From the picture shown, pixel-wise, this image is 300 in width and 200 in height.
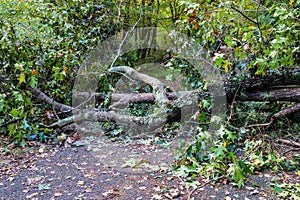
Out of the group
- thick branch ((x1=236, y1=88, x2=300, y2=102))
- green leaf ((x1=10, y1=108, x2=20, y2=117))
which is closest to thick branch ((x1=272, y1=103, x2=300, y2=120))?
thick branch ((x1=236, y1=88, x2=300, y2=102))

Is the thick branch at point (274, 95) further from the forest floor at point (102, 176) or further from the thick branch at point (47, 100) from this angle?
the thick branch at point (47, 100)

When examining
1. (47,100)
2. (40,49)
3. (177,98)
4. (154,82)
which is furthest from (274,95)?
(40,49)

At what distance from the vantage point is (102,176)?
242cm

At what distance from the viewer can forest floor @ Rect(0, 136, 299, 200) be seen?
2.09 metres

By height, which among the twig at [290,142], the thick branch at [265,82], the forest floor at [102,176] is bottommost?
the forest floor at [102,176]

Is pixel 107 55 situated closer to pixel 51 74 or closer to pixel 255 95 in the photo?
pixel 51 74

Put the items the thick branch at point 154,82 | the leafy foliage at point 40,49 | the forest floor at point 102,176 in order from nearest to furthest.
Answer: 1. the forest floor at point 102,176
2. the leafy foliage at point 40,49
3. the thick branch at point 154,82

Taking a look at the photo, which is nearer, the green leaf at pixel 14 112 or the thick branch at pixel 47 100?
the green leaf at pixel 14 112

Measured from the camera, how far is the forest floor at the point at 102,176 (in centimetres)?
209

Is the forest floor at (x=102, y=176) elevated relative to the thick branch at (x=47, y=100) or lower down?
lower down

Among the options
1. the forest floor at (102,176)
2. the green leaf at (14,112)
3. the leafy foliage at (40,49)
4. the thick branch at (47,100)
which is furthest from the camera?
the thick branch at (47,100)

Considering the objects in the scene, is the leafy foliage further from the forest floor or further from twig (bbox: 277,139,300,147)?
twig (bbox: 277,139,300,147)

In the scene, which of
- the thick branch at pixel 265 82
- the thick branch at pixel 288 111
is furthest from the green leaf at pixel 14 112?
the thick branch at pixel 288 111

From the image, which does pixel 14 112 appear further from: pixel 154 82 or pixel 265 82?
pixel 265 82
